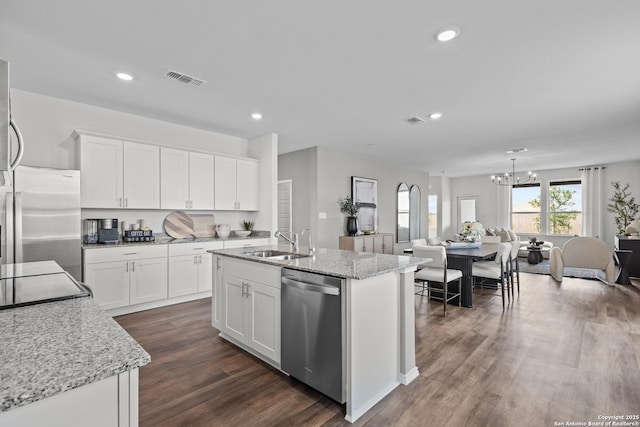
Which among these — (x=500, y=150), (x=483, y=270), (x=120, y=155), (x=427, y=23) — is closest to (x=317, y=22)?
(x=427, y=23)

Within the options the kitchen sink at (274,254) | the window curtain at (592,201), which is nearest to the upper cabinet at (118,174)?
the kitchen sink at (274,254)

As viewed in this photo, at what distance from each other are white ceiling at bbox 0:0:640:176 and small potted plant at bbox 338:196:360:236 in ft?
6.54

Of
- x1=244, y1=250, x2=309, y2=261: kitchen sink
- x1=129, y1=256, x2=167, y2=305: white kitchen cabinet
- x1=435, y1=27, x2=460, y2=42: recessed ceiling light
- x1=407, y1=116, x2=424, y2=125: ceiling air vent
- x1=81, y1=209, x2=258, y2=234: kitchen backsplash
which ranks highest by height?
x1=435, y1=27, x2=460, y2=42: recessed ceiling light

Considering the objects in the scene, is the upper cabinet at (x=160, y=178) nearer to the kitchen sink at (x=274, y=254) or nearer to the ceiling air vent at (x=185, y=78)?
the ceiling air vent at (x=185, y=78)

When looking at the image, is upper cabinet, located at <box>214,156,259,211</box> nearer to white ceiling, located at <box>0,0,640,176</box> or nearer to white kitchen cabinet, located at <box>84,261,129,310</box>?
Answer: white ceiling, located at <box>0,0,640,176</box>

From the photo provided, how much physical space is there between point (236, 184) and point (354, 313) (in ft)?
12.3

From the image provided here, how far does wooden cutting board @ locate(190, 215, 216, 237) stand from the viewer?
4.98m

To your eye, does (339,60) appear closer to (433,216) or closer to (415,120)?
(415,120)

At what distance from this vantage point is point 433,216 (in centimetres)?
1098

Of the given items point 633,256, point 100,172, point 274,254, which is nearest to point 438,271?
point 274,254

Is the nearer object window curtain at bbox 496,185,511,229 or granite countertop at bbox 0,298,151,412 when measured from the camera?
granite countertop at bbox 0,298,151,412

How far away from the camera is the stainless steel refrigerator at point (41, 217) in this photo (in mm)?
3035

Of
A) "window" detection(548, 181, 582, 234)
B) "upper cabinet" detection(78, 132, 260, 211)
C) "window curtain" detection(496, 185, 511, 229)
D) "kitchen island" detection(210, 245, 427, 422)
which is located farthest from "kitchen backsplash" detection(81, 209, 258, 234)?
"window" detection(548, 181, 582, 234)

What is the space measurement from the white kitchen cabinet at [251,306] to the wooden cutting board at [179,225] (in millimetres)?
1975
